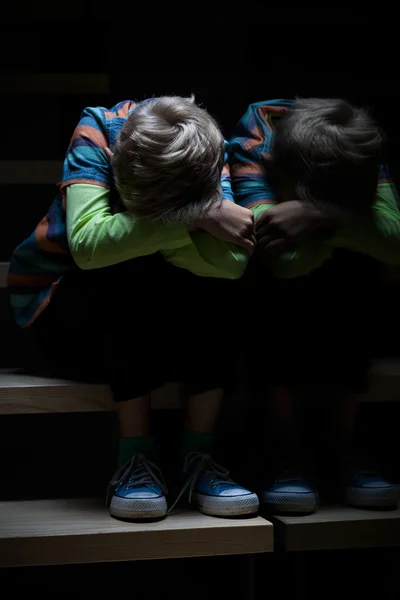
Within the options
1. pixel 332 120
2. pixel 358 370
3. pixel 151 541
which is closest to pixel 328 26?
pixel 332 120

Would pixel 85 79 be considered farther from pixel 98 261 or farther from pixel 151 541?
pixel 151 541

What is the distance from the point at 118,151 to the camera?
3.15ft

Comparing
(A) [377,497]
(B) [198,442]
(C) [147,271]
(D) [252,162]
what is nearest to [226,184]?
(D) [252,162]

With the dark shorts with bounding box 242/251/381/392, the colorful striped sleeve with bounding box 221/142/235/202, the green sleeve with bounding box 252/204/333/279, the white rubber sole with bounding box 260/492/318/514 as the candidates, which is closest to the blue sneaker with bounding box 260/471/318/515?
the white rubber sole with bounding box 260/492/318/514

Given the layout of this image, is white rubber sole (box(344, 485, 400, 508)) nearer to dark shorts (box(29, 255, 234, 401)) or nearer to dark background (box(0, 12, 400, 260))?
dark shorts (box(29, 255, 234, 401))

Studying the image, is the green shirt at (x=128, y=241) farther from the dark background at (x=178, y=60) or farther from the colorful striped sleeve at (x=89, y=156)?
the dark background at (x=178, y=60)

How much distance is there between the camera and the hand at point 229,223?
97cm

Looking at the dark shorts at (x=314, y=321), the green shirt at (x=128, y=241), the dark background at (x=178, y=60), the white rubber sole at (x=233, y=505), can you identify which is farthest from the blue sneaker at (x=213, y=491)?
the dark background at (x=178, y=60)

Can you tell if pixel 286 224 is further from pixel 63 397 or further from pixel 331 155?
pixel 63 397

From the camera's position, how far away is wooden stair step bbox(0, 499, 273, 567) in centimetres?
93

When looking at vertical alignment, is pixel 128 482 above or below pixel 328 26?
below

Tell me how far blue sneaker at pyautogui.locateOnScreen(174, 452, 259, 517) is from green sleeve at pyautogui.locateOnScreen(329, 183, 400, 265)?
Answer: 0.32m

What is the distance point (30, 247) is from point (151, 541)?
15.8 inches

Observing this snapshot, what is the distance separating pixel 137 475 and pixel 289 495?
18 cm
